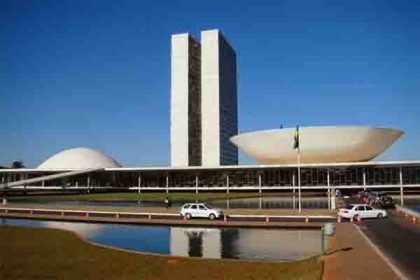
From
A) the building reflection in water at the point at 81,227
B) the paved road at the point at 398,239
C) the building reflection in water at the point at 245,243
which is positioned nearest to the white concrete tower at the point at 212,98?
the building reflection in water at the point at 81,227

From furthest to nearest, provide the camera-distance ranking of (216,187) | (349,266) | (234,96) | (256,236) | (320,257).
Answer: (234,96) < (216,187) < (256,236) < (320,257) < (349,266)

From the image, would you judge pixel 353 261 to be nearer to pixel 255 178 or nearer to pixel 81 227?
pixel 81 227

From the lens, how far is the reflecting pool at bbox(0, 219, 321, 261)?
72.5 ft

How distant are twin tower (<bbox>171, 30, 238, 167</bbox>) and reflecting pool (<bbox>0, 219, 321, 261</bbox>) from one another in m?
109

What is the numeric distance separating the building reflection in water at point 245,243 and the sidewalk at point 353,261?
117 centimetres

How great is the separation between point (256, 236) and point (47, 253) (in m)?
11.3


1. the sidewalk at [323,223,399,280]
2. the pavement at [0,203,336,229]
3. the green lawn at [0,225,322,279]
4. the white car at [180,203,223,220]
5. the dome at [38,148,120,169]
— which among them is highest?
the dome at [38,148,120,169]

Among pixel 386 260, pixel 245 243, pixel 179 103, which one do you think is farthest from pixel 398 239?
pixel 179 103

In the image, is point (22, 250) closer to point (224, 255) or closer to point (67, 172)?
point (224, 255)

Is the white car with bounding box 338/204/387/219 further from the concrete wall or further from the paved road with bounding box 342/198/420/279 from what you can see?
the concrete wall

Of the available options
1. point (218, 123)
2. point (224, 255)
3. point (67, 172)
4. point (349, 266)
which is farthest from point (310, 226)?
point (218, 123)

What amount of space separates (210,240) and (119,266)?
8.44 meters

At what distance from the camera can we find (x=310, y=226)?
31391mm

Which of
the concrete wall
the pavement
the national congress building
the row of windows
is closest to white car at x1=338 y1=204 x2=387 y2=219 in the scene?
the pavement
